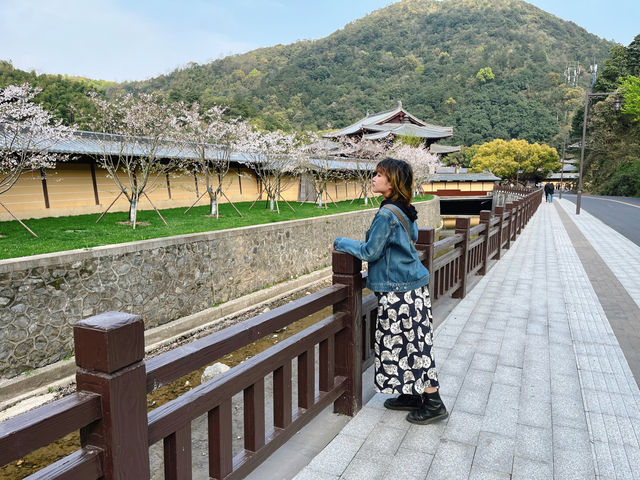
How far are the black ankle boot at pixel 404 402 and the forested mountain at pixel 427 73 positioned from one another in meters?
46.9

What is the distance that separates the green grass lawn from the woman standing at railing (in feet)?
22.8

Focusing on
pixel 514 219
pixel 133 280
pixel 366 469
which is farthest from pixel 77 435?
pixel 514 219

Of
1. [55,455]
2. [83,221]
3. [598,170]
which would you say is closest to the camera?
[55,455]

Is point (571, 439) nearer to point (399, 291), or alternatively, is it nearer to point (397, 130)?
point (399, 291)

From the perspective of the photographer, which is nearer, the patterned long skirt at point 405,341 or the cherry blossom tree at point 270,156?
the patterned long skirt at point 405,341

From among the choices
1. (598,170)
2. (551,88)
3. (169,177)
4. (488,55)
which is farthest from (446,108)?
(169,177)

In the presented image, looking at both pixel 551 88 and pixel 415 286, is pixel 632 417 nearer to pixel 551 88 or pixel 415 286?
pixel 415 286

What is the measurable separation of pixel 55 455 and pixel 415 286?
17.9 feet

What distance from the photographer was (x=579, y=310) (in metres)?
5.88

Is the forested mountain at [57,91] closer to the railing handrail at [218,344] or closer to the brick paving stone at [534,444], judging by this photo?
the railing handrail at [218,344]

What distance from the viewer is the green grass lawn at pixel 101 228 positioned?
26.6 ft

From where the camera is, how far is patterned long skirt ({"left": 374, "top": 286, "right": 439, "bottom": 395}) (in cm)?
287

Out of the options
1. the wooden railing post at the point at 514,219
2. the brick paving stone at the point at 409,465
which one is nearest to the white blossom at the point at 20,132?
the brick paving stone at the point at 409,465

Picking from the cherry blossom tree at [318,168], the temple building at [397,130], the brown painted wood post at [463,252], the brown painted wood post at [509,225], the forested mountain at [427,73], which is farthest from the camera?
the forested mountain at [427,73]
